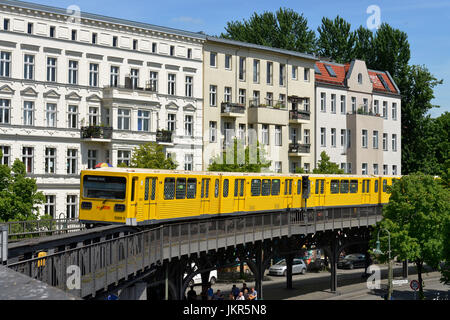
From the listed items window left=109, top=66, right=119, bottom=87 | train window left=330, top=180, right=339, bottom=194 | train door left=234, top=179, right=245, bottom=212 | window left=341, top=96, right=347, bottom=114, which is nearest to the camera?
train door left=234, top=179, right=245, bottom=212

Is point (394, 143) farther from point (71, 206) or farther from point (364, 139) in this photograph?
point (71, 206)

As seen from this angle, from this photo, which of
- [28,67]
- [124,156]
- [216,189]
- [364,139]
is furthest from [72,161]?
[364,139]

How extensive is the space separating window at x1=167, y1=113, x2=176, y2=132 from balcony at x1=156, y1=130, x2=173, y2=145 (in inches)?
45.5

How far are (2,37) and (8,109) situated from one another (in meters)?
4.86

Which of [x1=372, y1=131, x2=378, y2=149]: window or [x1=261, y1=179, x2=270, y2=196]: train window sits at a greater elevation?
[x1=372, y1=131, x2=378, y2=149]: window

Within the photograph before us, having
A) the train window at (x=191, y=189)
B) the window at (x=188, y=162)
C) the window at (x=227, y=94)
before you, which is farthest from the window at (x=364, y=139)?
the train window at (x=191, y=189)

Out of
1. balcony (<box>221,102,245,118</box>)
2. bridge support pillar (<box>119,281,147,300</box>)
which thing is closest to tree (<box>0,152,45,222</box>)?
bridge support pillar (<box>119,281,147,300</box>)

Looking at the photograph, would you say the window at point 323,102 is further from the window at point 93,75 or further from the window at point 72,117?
the window at point 72,117

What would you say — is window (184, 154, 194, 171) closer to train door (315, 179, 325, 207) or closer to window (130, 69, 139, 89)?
window (130, 69, 139, 89)

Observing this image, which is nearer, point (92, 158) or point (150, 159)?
point (150, 159)

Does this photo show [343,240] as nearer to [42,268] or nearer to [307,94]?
[307,94]

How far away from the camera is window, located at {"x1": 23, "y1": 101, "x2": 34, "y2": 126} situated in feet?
162

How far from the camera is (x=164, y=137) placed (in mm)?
56812

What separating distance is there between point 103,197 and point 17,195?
11.6m
